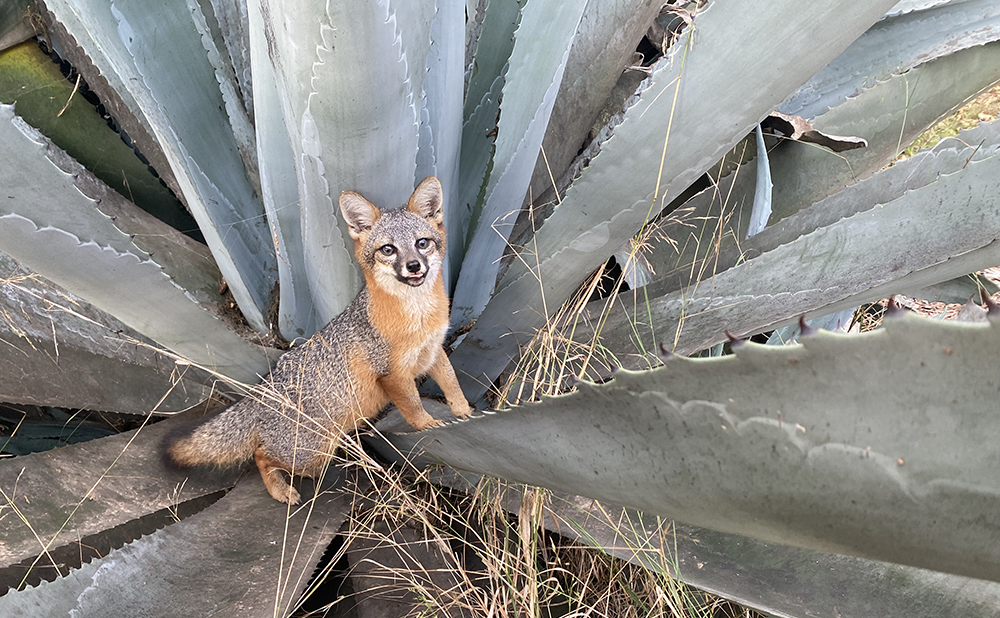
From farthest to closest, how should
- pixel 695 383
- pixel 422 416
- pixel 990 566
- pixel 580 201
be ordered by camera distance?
pixel 422 416 → pixel 580 201 → pixel 695 383 → pixel 990 566

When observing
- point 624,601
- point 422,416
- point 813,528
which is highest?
point 813,528

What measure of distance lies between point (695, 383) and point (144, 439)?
1744 millimetres

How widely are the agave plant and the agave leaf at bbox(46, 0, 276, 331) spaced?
10mm

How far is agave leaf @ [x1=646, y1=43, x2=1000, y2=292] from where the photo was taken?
6.54 ft

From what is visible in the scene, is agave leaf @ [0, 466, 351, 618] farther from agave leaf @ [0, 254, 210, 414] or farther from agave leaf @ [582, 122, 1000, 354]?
agave leaf @ [582, 122, 1000, 354]

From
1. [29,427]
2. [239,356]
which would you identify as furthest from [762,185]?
[29,427]

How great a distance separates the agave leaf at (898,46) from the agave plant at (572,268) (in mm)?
12

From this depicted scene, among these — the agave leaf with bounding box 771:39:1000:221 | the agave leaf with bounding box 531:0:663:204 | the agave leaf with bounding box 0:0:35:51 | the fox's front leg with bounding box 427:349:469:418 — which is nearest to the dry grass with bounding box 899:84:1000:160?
the agave leaf with bounding box 771:39:1000:221

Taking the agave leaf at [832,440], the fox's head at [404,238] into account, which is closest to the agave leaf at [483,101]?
the fox's head at [404,238]

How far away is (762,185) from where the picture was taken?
1.93 meters

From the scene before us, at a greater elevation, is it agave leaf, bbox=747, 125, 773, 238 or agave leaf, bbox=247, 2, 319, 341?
agave leaf, bbox=247, 2, 319, 341

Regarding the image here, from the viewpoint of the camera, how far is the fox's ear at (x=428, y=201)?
196 centimetres

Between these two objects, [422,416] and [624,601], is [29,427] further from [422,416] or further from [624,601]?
[624,601]

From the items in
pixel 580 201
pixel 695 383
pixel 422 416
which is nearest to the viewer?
pixel 695 383
